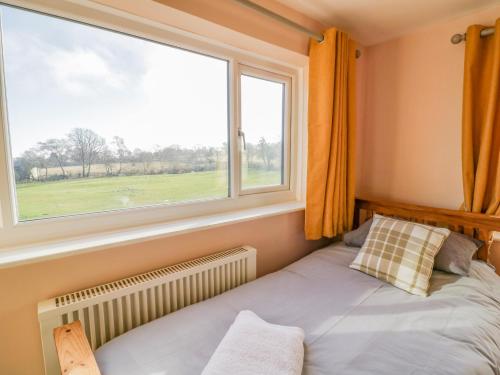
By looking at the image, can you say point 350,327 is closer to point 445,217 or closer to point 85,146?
point 445,217

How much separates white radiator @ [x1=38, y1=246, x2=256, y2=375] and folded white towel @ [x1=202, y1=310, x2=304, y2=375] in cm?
46

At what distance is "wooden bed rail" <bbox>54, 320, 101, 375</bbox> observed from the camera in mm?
784

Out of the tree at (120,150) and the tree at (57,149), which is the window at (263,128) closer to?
the tree at (120,150)

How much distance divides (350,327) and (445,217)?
1.26 metres

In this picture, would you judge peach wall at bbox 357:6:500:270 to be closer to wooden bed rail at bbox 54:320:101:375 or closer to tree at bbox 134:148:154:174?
tree at bbox 134:148:154:174

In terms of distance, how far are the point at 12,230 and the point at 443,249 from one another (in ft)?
7.50

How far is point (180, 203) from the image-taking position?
1.60 meters

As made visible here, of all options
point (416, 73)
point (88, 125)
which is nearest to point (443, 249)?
point (416, 73)

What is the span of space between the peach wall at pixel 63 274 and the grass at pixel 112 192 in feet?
0.84

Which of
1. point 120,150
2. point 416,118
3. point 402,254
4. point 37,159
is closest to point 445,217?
point 402,254

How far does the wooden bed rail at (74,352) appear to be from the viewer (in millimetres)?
784

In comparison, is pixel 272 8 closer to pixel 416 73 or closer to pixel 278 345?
pixel 416 73

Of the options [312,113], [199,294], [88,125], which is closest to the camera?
[88,125]

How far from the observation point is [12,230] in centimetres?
113
